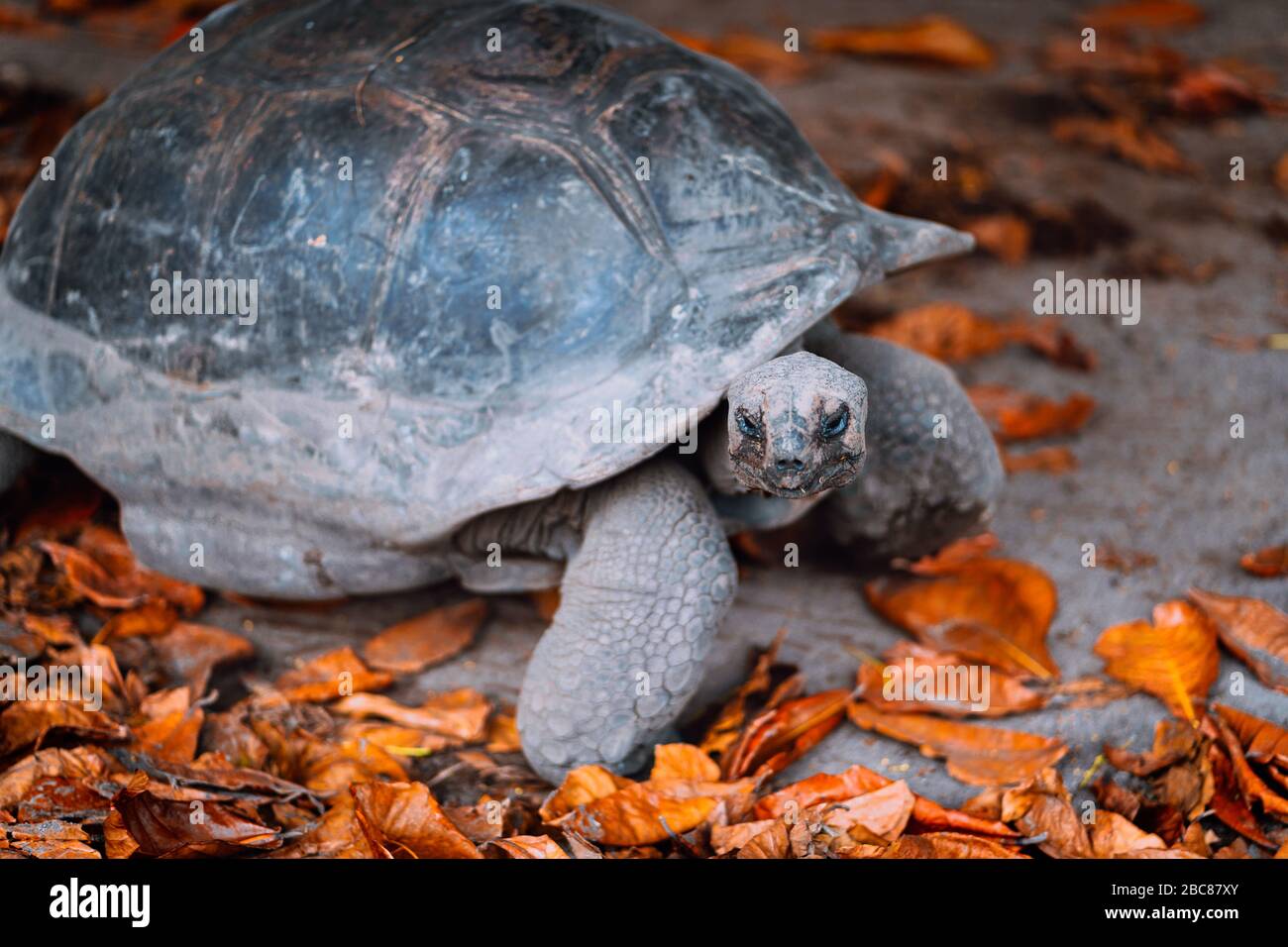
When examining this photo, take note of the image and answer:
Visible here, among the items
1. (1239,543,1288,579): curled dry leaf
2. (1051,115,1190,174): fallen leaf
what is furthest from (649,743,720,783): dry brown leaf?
(1051,115,1190,174): fallen leaf

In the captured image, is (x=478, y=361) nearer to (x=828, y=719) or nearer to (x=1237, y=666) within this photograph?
(x=828, y=719)

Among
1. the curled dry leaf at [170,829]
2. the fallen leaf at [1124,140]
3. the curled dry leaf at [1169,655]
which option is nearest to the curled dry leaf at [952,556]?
the curled dry leaf at [1169,655]

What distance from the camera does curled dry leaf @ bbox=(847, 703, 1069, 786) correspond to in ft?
9.04

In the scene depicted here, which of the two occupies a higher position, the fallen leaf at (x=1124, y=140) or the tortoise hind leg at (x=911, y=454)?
the fallen leaf at (x=1124, y=140)

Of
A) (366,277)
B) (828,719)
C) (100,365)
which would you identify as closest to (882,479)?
(828,719)

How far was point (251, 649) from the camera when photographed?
330 cm

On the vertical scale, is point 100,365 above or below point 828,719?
above

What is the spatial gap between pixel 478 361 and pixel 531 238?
29cm

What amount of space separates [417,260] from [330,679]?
3.55ft

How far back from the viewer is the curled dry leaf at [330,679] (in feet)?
10.3

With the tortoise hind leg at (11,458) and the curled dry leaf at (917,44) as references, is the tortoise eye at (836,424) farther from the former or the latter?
the curled dry leaf at (917,44)

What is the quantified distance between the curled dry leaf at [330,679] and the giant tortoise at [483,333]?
200 millimetres

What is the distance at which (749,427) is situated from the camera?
2443mm

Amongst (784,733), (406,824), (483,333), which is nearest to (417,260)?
(483,333)
